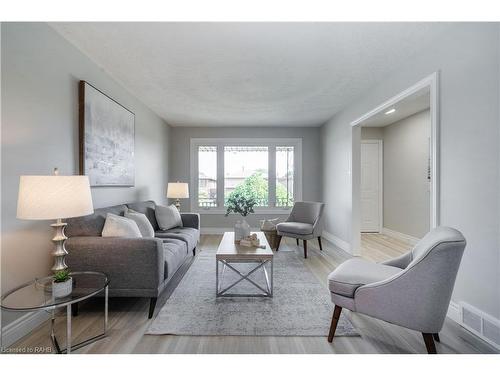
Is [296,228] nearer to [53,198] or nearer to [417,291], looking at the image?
[417,291]

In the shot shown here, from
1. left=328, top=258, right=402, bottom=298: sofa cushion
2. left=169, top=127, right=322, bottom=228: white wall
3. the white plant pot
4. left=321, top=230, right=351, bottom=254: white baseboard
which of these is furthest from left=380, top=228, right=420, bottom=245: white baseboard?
the white plant pot

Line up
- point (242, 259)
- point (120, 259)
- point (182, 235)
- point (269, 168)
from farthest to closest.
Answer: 1. point (269, 168)
2. point (182, 235)
3. point (242, 259)
4. point (120, 259)

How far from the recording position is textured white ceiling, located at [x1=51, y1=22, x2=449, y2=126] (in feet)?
6.91

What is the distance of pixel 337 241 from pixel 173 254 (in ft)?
10.6

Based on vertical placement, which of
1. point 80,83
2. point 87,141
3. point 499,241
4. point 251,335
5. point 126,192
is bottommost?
point 251,335

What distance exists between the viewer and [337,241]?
4.60m

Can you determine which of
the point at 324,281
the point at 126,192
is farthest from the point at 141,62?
the point at 324,281

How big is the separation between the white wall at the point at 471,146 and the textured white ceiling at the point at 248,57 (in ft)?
0.95

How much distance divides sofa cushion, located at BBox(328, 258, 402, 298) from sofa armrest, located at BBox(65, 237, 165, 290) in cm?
147

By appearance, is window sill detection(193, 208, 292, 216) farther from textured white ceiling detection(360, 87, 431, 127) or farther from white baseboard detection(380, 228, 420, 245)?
textured white ceiling detection(360, 87, 431, 127)

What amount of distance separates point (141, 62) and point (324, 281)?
328 cm

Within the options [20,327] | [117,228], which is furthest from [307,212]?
[20,327]

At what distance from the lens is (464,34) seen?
76.7 inches

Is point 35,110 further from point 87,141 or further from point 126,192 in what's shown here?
point 126,192
